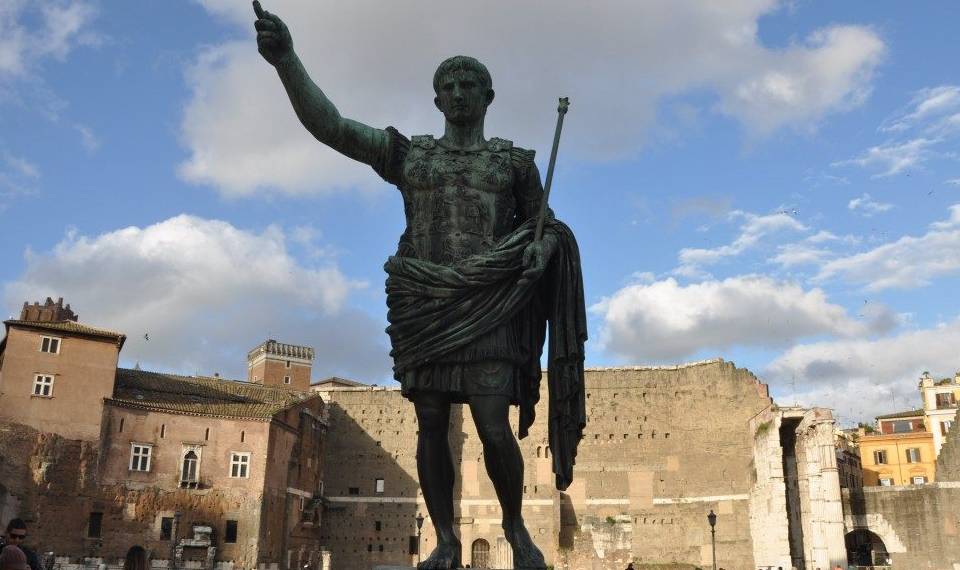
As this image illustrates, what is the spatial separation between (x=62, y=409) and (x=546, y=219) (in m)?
37.4

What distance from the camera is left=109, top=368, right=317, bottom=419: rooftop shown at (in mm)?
39938

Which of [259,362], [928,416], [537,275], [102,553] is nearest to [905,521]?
[928,416]

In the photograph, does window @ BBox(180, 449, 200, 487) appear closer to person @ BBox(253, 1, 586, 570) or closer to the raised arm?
person @ BBox(253, 1, 586, 570)

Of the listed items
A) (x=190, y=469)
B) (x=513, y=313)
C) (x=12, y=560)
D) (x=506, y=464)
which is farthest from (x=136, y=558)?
(x=513, y=313)

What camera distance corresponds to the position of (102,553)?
3597cm

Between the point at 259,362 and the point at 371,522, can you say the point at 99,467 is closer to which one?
the point at 371,522

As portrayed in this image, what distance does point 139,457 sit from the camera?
125 feet

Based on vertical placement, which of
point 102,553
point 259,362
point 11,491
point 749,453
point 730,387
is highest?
point 259,362

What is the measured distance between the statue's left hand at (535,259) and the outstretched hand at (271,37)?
1657 millimetres

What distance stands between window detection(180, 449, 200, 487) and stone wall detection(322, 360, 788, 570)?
44.0ft

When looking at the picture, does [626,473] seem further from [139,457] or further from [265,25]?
[265,25]

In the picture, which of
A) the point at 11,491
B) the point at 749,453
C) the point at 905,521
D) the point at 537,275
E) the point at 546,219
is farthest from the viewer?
the point at 749,453

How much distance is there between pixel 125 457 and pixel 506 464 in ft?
123

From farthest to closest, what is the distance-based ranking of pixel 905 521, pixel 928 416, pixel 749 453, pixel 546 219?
pixel 928 416, pixel 749 453, pixel 905 521, pixel 546 219
